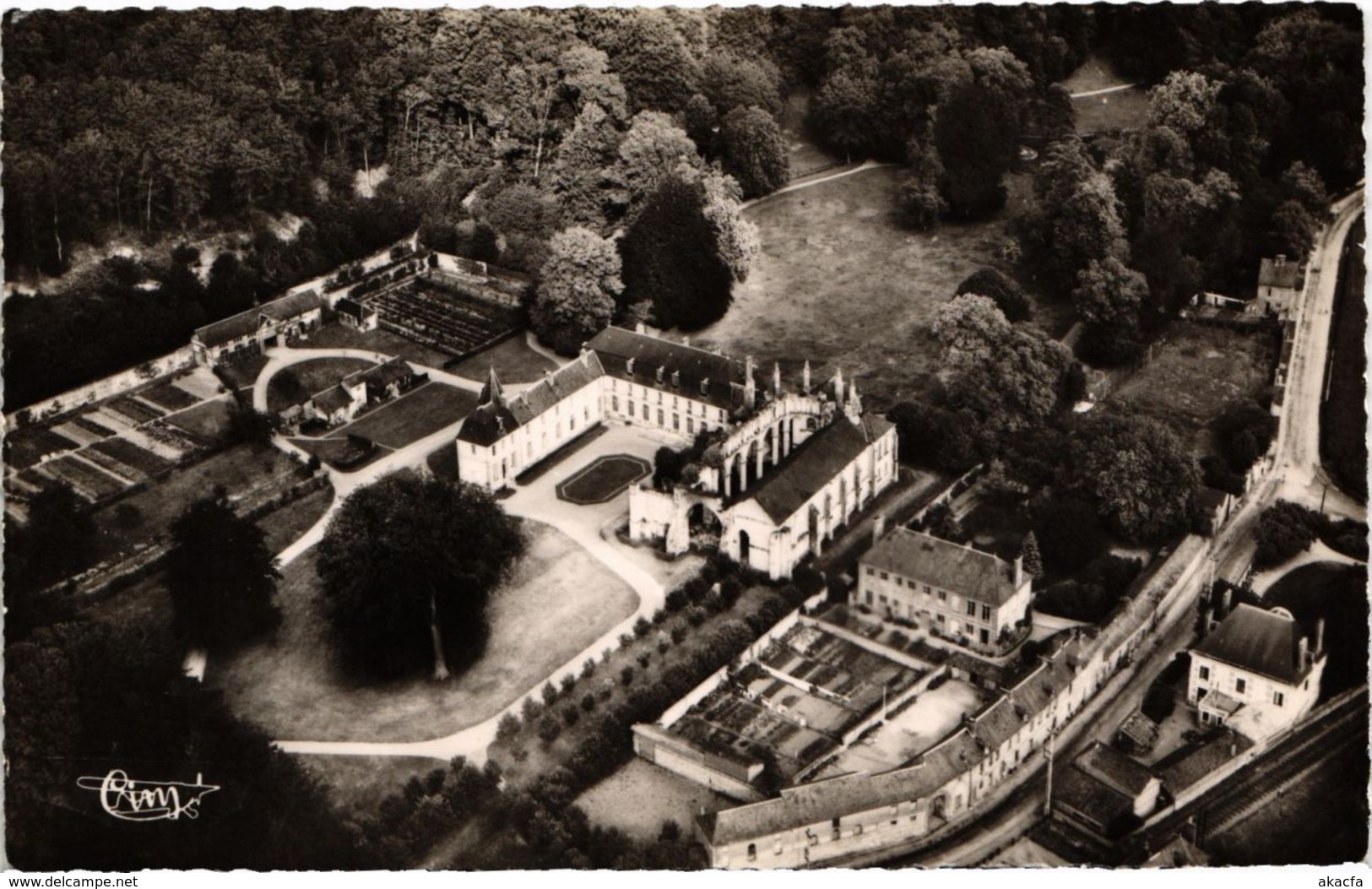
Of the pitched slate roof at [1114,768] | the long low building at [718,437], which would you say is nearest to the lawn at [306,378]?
the long low building at [718,437]

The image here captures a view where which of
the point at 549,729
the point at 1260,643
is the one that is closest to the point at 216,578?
the point at 549,729

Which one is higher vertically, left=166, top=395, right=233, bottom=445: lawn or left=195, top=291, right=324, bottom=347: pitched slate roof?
left=195, top=291, right=324, bottom=347: pitched slate roof

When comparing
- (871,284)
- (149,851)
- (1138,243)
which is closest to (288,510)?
(149,851)

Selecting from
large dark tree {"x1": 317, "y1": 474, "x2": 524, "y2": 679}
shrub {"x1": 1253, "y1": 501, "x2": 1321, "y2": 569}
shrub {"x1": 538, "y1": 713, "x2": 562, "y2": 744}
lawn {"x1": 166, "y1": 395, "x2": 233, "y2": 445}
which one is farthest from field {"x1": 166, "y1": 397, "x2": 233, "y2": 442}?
shrub {"x1": 1253, "y1": 501, "x2": 1321, "y2": 569}

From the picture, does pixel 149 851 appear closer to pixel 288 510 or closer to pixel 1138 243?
pixel 288 510

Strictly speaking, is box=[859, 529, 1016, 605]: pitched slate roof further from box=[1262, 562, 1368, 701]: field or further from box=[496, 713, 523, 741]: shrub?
box=[496, 713, 523, 741]: shrub
